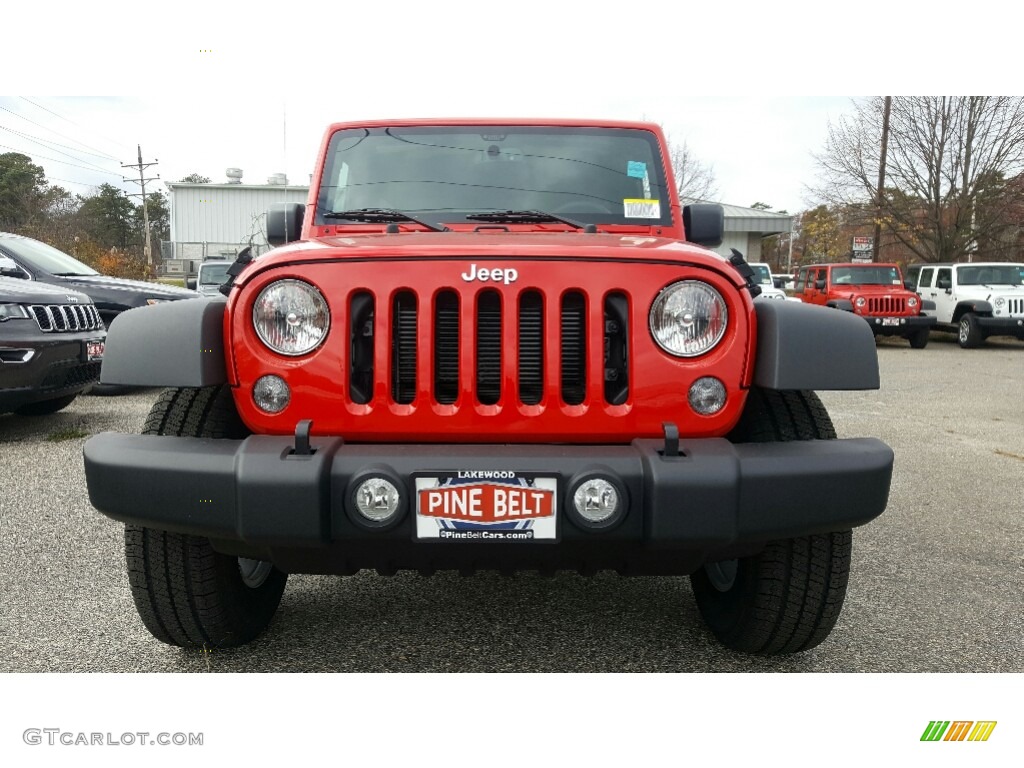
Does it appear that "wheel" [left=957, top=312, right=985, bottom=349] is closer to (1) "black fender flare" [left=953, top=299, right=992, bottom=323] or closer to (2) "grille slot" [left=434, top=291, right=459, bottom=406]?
(1) "black fender flare" [left=953, top=299, right=992, bottom=323]

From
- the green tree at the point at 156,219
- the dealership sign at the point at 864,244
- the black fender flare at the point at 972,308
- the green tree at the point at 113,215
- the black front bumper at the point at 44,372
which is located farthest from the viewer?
the green tree at the point at 156,219

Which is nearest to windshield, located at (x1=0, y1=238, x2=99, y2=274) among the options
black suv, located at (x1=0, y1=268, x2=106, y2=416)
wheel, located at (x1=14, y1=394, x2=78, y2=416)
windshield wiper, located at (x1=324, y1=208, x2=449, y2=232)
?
wheel, located at (x1=14, y1=394, x2=78, y2=416)

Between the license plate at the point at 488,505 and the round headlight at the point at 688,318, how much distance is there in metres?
0.50

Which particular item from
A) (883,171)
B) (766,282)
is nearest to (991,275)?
(766,282)

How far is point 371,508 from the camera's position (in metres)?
1.94

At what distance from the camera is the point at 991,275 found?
16203 mm

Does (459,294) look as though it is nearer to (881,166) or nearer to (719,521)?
(719,521)

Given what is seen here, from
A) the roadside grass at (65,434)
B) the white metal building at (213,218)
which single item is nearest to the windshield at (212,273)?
the roadside grass at (65,434)

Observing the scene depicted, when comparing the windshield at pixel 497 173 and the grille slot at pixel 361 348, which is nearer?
the grille slot at pixel 361 348

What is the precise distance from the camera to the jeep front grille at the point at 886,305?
51.2 ft

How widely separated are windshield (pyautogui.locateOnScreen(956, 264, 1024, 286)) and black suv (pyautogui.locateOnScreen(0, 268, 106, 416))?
626 inches

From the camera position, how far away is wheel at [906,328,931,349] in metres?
15.9

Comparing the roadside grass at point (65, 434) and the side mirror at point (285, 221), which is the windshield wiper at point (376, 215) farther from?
the roadside grass at point (65, 434)

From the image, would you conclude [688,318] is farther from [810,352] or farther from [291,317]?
[291,317]
